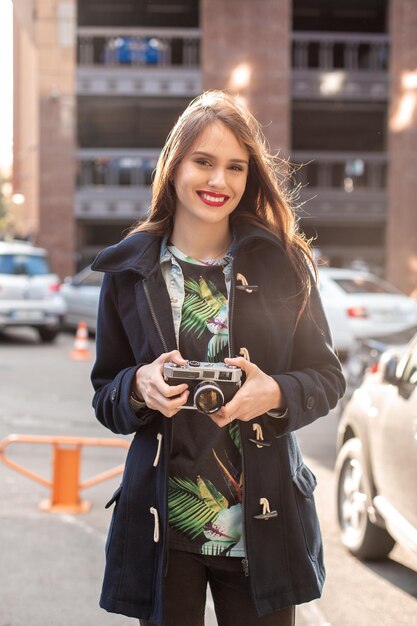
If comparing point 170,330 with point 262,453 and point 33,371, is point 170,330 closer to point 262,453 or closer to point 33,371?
point 262,453

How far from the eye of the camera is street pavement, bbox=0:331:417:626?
14.6 feet

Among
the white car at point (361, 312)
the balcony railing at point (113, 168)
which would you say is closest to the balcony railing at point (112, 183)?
the balcony railing at point (113, 168)

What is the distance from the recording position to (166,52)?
106 ft

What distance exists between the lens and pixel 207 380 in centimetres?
209

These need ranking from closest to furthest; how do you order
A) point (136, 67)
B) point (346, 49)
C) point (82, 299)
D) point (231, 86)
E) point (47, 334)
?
1. point (47, 334)
2. point (82, 299)
3. point (231, 86)
4. point (136, 67)
5. point (346, 49)

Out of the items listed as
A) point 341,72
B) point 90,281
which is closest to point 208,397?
point 90,281

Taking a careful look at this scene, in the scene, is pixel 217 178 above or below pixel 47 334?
above

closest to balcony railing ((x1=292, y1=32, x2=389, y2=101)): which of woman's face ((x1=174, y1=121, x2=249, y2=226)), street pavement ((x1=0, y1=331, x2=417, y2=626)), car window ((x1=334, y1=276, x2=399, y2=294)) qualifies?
car window ((x1=334, y1=276, x2=399, y2=294))

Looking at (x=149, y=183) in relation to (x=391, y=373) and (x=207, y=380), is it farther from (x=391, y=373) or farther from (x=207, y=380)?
(x=207, y=380)

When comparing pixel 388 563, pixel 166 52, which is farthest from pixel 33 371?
pixel 166 52

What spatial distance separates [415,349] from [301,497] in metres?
2.57

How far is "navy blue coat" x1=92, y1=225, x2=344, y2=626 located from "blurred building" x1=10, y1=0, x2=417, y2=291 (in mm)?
28594

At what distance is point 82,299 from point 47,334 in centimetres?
140

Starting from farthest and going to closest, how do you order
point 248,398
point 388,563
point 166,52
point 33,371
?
point 166,52, point 33,371, point 388,563, point 248,398
